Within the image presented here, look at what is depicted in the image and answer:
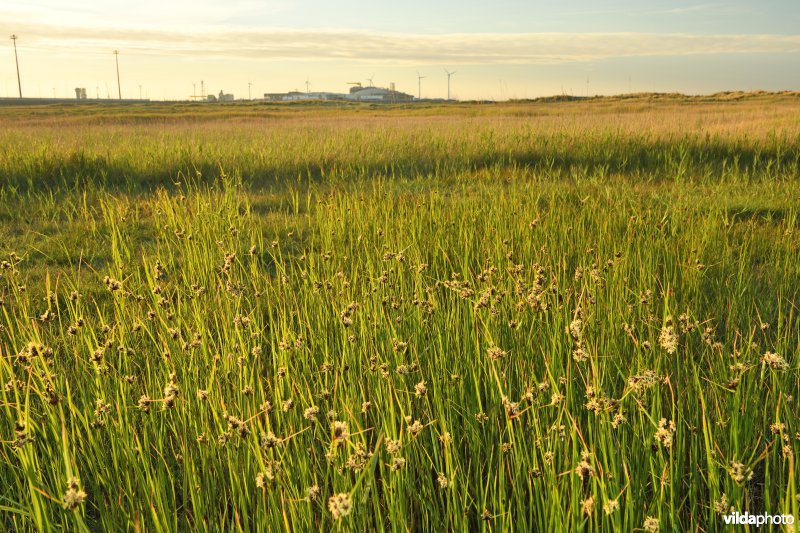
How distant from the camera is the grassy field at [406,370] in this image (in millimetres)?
1927

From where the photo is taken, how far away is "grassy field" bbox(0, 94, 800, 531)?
193 cm

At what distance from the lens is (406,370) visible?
2078 mm

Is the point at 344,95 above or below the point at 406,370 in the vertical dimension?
above

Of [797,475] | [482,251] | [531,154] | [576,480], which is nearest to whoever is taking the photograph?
[576,480]

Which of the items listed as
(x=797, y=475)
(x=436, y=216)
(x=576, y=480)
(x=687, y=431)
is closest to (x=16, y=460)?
(x=576, y=480)

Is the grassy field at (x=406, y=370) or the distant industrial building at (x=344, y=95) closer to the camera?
the grassy field at (x=406, y=370)

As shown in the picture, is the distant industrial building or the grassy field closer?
the grassy field

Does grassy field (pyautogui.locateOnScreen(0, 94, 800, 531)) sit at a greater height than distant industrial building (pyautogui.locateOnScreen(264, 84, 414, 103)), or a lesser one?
lesser

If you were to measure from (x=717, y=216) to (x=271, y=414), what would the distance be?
14.3 feet

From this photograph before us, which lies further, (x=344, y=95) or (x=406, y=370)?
(x=344, y=95)

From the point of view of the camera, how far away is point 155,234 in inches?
265

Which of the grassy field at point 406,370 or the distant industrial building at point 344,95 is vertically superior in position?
the distant industrial building at point 344,95

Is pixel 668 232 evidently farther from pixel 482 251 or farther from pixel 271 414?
pixel 271 414

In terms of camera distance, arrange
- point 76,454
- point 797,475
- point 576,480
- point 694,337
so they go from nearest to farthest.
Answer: point 576,480
point 797,475
point 76,454
point 694,337
